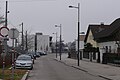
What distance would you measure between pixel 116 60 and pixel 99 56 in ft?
37.6

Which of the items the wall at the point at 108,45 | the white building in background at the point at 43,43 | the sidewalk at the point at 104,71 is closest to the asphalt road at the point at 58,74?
the sidewalk at the point at 104,71

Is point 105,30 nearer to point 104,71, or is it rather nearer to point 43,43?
point 104,71

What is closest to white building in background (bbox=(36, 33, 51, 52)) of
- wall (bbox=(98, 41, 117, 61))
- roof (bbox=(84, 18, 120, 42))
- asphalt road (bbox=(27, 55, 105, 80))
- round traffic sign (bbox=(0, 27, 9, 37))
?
roof (bbox=(84, 18, 120, 42))

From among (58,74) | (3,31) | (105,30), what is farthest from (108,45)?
(3,31)

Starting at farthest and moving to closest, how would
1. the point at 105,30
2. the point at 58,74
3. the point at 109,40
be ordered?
the point at 105,30, the point at 109,40, the point at 58,74

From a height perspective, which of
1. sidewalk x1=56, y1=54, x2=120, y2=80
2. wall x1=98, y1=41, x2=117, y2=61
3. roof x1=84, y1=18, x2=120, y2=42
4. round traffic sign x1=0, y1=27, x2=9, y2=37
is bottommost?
sidewalk x1=56, y1=54, x2=120, y2=80

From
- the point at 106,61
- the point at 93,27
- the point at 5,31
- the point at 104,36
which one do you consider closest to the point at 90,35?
the point at 93,27

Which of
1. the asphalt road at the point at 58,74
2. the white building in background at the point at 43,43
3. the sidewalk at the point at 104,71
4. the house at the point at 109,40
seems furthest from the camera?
the white building in background at the point at 43,43

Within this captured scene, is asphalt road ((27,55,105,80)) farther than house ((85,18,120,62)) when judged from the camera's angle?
No

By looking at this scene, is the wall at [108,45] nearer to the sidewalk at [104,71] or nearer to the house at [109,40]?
the house at [109,40]

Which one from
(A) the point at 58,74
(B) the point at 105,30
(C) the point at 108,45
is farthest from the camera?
(B) the point at 105,30

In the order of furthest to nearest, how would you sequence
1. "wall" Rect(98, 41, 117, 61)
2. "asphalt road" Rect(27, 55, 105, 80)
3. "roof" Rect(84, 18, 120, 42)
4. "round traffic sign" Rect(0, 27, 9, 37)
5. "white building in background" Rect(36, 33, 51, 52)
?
"white building in background" Rect(36, 33, 51, 52) < "roof" Rect(84, 18, 120, 42) < "wall" Rect(98, 41, 117, 61) < "asphalt road" Rect(27, 55, 105, 80) < "round traffic sign" Rect(0, 27, 9, 37)

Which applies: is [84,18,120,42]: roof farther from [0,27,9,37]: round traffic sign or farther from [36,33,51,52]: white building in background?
[36,33,51,52]: white building in background

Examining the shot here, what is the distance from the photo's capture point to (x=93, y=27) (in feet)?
251
